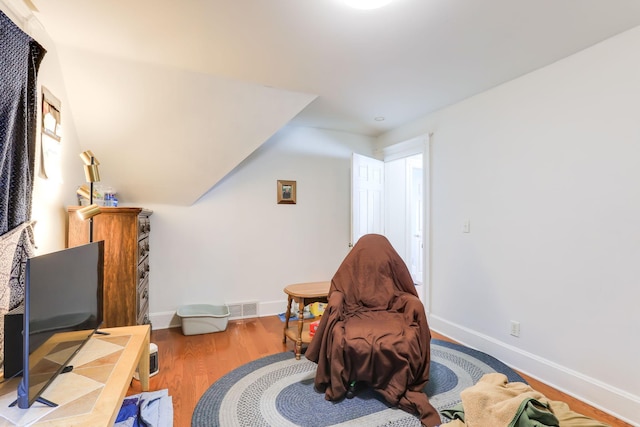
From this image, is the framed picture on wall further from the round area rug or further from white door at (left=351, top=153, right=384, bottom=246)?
the round area rug

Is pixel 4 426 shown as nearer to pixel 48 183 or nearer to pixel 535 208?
pixel 48 183

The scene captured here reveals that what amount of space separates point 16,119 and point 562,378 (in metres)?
3.57

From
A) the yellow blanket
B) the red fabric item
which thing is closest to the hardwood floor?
the yellow blanket

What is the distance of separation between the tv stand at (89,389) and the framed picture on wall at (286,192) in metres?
2.24

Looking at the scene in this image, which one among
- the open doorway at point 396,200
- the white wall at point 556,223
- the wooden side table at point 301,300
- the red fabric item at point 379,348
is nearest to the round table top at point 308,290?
the wooden side table at point 301,300

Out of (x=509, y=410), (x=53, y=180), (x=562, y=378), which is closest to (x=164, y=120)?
(x=53, y=180)

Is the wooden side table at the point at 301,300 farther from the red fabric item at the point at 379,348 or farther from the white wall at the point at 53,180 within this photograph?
the white wall at the point at 53,180

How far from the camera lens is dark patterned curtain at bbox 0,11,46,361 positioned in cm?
139

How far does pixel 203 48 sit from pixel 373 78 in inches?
49.5

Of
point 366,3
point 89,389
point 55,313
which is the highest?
point 366,3

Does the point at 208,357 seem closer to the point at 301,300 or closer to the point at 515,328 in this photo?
the point at 301,300

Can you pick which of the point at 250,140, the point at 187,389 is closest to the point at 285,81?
the point at 250,140

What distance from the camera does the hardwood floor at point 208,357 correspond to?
1.98m

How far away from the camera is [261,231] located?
368cm
